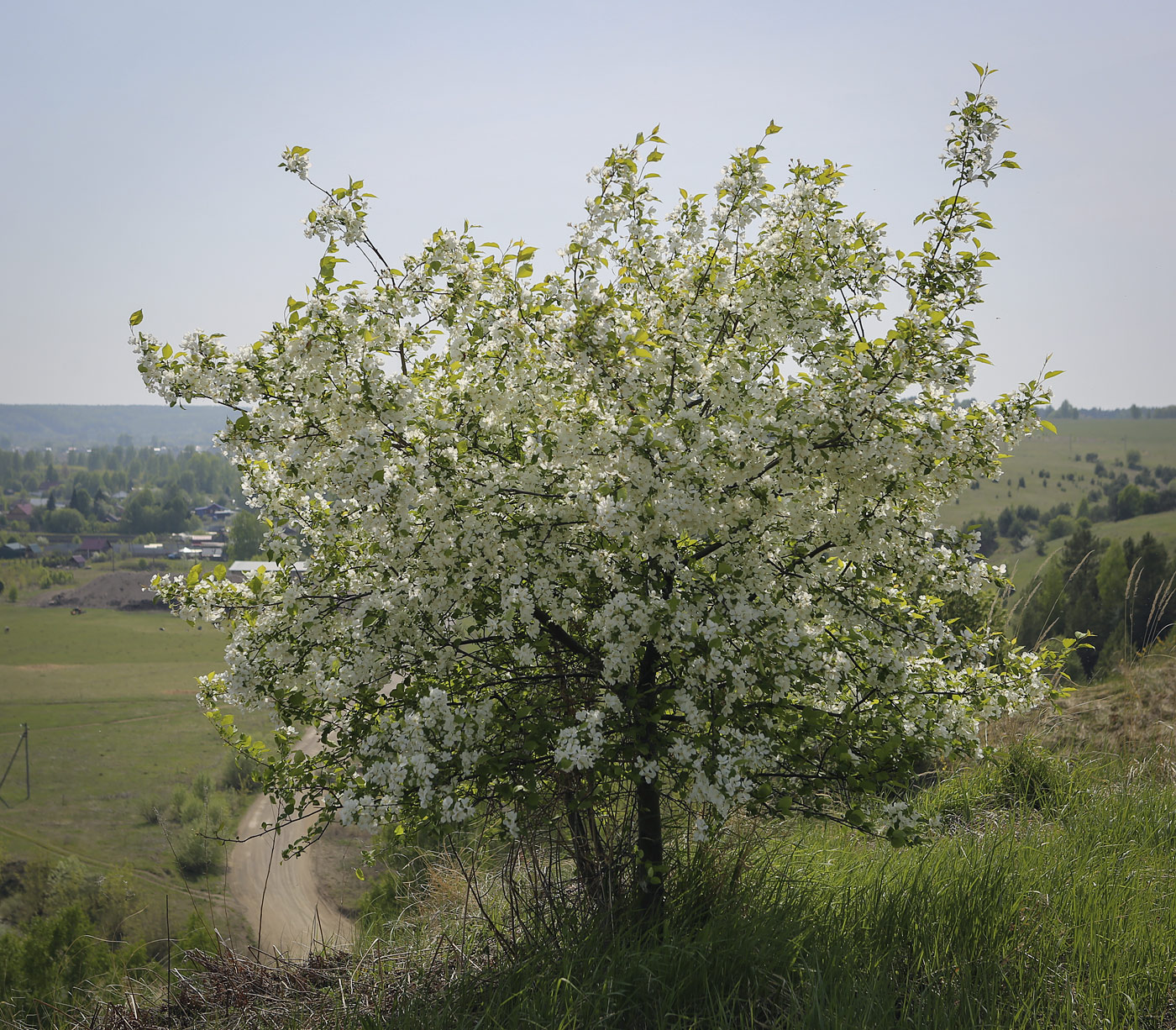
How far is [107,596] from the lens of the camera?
355 ft

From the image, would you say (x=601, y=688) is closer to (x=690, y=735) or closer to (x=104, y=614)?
(x=690, y=735)

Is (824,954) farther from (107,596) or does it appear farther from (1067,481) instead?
(1067,481)

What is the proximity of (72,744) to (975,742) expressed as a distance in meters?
73.0

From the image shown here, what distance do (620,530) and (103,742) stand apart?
70591mm

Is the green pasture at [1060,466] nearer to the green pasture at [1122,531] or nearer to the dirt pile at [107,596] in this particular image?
the green pasture at [1122,531]

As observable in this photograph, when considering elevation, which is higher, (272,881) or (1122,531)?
(1122,531)

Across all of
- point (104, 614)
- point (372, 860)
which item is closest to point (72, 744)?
point (104, 614)

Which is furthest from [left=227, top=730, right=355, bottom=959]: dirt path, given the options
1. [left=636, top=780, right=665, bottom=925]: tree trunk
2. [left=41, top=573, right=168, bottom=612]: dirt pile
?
[left=41, top=573, right=168, bottom=612]: dirt pile

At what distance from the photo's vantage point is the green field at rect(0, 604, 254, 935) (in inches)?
1859

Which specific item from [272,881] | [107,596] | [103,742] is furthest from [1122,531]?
[107,596]

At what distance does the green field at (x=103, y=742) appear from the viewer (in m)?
47.2

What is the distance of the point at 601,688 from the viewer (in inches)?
185

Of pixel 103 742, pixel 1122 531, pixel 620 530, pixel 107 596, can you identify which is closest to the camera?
pixel 620 530

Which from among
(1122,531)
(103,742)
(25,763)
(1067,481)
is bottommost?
(25,763)
